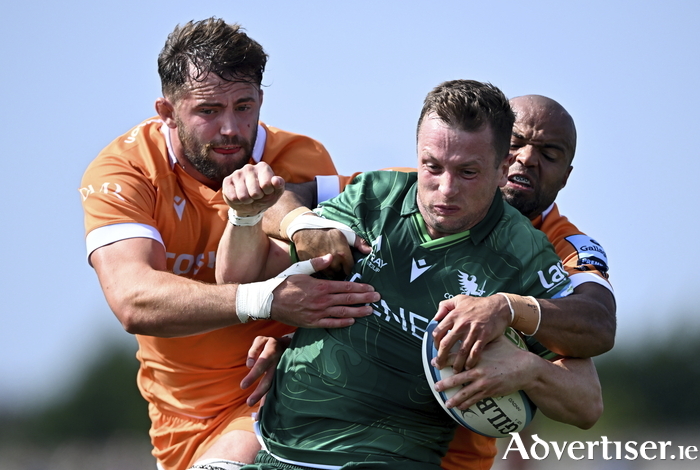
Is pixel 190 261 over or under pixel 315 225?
under

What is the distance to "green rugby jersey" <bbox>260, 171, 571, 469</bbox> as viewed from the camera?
187 inches

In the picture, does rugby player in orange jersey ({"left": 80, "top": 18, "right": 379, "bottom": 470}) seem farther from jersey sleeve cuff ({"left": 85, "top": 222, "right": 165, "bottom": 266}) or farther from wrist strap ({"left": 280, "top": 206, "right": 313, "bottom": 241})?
wrist strap ({"left": 280, "top": 206, "right": 313, "bottom": 241})

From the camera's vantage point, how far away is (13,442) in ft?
139

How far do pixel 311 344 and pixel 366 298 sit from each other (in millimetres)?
392

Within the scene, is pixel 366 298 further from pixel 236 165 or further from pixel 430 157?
pixel 236 165

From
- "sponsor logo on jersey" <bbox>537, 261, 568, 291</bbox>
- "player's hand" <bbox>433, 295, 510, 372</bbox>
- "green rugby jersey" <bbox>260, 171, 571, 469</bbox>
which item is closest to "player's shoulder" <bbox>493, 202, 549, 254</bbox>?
"green rugby jersey" <bbox>260, 171, 571, 469</bbox>

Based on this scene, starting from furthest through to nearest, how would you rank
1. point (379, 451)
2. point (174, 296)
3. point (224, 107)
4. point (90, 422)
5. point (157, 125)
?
point (90, 422) → point (157, 125) → point (224, 107) → point (174, 296) → point (379, 451)

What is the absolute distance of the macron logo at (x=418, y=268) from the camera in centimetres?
494

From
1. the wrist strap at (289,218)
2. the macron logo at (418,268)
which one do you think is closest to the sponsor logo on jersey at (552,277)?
the macron logo at (418,268)

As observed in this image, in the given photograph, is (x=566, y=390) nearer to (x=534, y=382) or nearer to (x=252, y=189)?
(x=534, y=382)

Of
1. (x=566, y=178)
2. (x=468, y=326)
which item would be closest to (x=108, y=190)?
(x=468, y=326)

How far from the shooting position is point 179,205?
19.4 feet

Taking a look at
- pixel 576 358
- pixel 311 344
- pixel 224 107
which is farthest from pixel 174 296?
pixel 576 358

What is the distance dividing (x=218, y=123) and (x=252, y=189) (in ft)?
3.39
